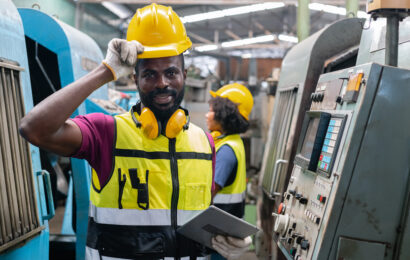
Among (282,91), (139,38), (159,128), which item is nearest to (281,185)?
(282,91)

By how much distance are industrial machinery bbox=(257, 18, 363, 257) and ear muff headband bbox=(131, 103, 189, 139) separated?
4.01 feet

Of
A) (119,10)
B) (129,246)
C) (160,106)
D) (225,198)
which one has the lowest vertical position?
(225,198)

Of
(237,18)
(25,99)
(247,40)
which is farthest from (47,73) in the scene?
(247,40)

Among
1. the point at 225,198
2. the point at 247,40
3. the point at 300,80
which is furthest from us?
the point at 247,40

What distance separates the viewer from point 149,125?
1478 mm

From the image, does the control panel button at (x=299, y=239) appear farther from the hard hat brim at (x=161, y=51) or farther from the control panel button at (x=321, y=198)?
the hard hat brim at (x=161, y=51)

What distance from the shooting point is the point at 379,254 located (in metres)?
1.38

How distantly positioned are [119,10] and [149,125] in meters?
6.36

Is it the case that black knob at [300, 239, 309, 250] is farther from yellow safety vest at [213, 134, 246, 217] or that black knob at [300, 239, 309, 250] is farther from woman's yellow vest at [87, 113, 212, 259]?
yellow safety vest at [213, 134, 246, 217]

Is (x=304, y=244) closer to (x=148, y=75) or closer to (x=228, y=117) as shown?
(x=148, y=75)

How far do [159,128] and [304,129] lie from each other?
0.83 m

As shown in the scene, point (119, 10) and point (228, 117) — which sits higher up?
point (119, 10)

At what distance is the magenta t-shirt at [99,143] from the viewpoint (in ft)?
4.54

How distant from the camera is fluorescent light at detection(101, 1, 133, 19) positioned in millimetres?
6853
